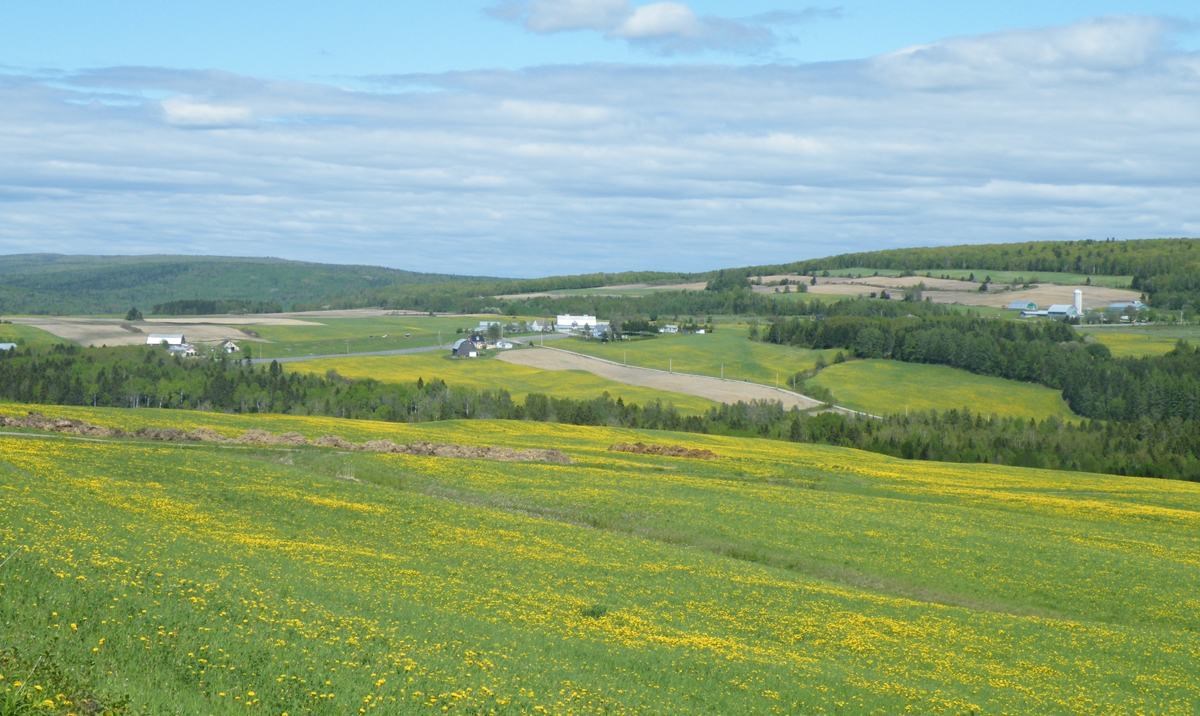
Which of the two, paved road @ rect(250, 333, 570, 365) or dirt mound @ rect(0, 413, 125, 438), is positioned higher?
dirt mound @ rect(0, 413, 125, 438)

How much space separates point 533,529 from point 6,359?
103 m

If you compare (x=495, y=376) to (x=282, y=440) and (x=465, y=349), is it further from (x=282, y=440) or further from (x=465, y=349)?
(x=282, y=440)

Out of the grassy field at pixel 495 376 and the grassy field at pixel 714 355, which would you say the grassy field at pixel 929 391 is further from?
the grassy field at pixel 495 376

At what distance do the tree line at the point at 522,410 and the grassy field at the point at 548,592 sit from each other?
49.6m

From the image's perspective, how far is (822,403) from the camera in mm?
132750

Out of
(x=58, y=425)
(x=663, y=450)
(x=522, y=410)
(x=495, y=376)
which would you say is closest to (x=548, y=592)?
(x=58, y=425)

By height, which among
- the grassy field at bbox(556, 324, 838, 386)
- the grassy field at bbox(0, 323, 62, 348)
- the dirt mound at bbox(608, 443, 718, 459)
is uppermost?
the grassy field at bbox(0, 323, 62, 348)

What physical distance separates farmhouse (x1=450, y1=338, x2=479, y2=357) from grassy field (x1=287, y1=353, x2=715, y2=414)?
408 cm

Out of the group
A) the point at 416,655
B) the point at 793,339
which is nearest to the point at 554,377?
the point at 793,339

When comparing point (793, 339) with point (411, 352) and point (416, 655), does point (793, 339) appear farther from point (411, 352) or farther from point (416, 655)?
point (416, 655)

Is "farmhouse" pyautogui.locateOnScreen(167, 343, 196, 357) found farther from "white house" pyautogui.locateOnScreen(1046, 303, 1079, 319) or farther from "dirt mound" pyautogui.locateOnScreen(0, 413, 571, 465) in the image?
"white house" pyautogui.locateOnScreen(1046, 303, 1079, 319)

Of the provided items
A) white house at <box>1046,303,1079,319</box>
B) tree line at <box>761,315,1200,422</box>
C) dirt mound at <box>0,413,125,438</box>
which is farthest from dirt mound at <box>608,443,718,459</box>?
white house at <box>1046,303,1079,319</box>

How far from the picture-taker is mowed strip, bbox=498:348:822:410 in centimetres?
13250

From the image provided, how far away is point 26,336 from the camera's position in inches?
6122
